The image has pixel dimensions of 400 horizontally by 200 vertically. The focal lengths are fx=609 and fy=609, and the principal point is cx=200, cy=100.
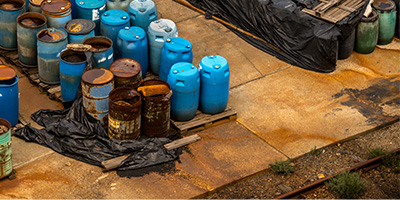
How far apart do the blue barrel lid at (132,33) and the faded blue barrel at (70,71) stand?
84cm

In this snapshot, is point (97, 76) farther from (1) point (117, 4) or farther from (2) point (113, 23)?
(1) point (117, 4)

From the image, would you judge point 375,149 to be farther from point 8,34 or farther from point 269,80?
point 8,34

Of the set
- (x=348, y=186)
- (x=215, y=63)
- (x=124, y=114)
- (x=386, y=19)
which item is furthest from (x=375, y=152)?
(x=124, y=114)

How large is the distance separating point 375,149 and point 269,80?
2670 millimetres

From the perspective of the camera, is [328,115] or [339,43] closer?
[328,115]

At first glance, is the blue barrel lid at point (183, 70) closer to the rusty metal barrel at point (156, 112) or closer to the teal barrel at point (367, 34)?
the rusty metal barrel at point (156, 112)

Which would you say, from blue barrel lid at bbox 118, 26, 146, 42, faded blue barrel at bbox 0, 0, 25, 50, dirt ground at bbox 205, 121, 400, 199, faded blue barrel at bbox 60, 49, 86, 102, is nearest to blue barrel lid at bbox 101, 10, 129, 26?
blue barrel lid at bbox 118, 26, 146, 42

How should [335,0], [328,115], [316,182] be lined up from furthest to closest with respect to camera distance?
1. [335,0]
2. [328,115]
3. [316,182]

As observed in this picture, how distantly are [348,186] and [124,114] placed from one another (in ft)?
12.1

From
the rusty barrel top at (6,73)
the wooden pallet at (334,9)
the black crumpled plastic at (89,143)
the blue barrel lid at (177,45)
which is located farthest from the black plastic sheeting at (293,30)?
the rusty barrel top at (6,73)

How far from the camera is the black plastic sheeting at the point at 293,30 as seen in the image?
12.4 meters

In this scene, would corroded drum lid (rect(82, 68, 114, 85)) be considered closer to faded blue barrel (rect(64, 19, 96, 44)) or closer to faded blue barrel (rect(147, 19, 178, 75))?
faded blue barrel (rect(64, 19, 96, 44))

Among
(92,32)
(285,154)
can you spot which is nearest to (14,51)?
(92,32)

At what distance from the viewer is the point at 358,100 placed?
11680 mm
